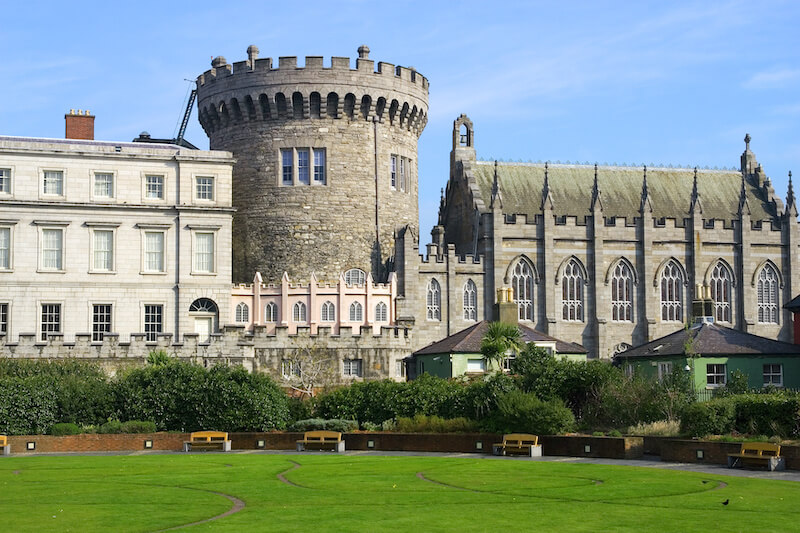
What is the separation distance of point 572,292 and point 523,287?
10.2ft

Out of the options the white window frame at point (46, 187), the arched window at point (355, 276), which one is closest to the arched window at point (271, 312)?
the arched window at point (355, 276)

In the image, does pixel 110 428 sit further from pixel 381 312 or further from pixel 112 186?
pixel 381 312

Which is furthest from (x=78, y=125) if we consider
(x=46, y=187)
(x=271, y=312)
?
(x=271, y=312)

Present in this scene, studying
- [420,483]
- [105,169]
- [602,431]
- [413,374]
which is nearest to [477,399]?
[602,431]

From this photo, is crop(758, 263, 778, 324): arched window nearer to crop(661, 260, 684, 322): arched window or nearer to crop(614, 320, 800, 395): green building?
crop(661, 260, 684, 322): arched window

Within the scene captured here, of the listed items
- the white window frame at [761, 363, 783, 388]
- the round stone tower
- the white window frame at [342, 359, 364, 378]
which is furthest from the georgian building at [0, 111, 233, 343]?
the white window frame at [761, 363, 783, 388]

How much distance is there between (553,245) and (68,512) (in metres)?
48.5

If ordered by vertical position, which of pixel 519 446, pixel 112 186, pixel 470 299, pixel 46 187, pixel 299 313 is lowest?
pixel 519 446

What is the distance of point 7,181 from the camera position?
61.2m

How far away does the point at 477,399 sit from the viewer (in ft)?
136

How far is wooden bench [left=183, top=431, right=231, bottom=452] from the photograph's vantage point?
3991 cm

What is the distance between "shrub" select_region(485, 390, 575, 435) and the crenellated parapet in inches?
1284

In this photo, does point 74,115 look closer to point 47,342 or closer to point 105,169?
point 105,169

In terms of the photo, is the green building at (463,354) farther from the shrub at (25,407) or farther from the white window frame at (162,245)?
the shrub at (25,407)
